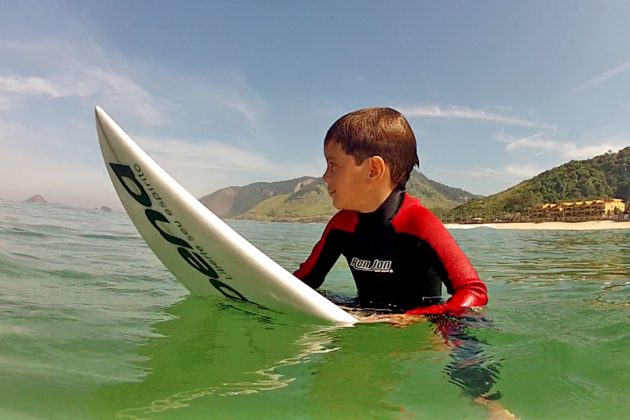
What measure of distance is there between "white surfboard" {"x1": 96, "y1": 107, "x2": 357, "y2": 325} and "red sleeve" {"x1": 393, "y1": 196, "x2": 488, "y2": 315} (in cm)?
60

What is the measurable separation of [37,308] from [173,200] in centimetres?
133

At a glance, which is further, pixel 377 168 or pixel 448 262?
pixel 377 168

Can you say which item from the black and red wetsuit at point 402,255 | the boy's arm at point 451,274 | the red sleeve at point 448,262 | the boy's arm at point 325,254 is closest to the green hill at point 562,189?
the boy's arm at point 325,254

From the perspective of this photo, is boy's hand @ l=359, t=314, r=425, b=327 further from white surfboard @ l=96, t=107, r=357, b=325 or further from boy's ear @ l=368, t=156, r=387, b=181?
boy's ear @ l=368, t=156, r=387, b=181

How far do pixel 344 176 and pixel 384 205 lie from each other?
0.36 m

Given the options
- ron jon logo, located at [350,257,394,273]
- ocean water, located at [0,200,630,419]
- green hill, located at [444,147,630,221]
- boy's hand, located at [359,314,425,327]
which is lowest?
ocean water, located at [0,200,630,419]

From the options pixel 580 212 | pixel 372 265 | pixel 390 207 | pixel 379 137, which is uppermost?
pixel 580 212

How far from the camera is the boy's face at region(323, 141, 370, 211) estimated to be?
329cm

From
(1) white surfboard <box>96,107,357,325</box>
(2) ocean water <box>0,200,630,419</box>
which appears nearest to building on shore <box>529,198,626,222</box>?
(2) ocean water <box>0,200,630,419</box>

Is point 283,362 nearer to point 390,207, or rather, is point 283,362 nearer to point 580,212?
point 390,207

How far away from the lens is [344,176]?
331 centimetres

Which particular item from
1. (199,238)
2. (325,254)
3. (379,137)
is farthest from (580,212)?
(199,238)

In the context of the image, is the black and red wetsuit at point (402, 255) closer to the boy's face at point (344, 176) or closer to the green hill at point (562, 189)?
the boy's face at point (344, 176)

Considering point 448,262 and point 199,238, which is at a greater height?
point 199,238
